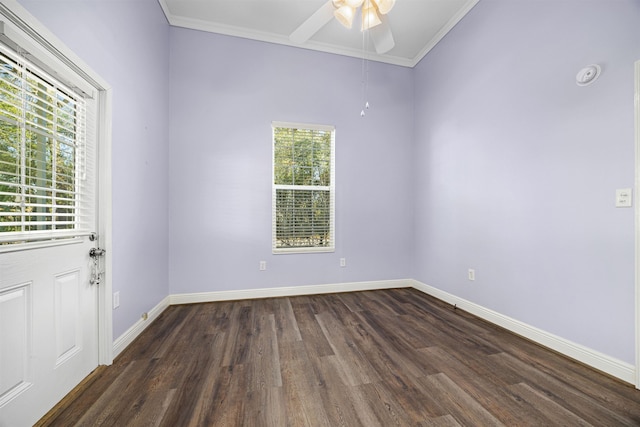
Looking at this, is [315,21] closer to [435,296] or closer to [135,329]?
[135,329]

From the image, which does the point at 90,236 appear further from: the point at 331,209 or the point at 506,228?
the point at 506,228

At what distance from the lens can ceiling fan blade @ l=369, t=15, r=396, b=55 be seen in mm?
1948

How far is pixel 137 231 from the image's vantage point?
2.15 meters

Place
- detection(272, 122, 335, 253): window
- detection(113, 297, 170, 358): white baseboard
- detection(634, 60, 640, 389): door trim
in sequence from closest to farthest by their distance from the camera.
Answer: detection(634, 60, 640, 389): door trim < detection(113, 297, 170, 358): white baseboard < detection(272, 122, 335, 253): window

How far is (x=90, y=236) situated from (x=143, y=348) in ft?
3.26

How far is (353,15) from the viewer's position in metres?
1.83

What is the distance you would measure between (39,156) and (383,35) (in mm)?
2507

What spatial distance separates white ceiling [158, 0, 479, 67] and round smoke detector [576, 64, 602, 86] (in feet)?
4.98

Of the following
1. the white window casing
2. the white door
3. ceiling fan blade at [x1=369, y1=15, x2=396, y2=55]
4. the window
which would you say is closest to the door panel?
the white door

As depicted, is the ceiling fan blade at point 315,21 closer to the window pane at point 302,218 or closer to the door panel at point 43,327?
the window pane at point 302,218

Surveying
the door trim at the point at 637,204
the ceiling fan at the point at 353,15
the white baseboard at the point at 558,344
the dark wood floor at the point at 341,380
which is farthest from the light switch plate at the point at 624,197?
the ceiling fan at the point at 353,15

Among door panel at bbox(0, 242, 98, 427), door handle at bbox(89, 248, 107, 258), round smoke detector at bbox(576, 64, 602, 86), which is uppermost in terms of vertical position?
round smoke detector at bbox(576, 64, 602, 86)

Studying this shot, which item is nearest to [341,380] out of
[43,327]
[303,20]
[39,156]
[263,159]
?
[43,327]

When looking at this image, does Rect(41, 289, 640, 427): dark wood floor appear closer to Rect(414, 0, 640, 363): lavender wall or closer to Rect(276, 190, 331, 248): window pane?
Rect(414, 0, 640, 363): lavender wall
